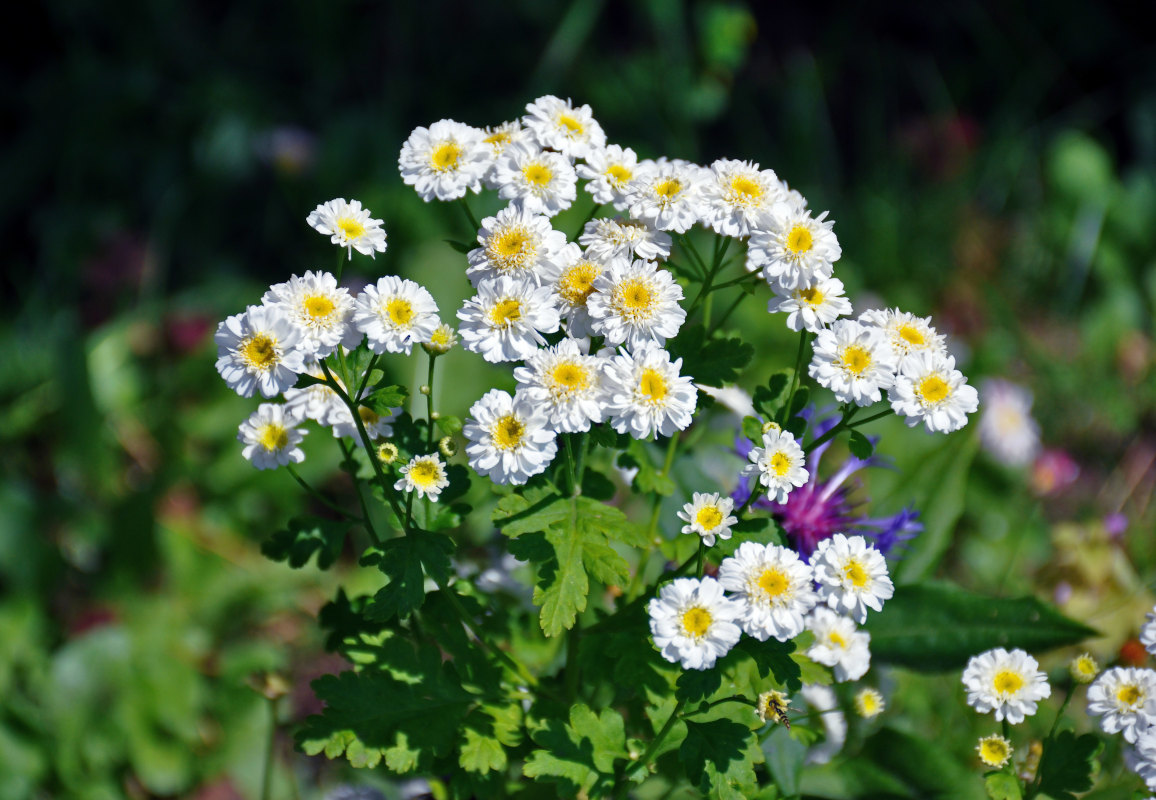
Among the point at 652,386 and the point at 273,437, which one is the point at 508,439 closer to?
the point at 652,386

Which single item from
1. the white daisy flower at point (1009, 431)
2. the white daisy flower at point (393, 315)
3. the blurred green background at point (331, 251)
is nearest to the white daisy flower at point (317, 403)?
the white daisy flower at point (393, 315)

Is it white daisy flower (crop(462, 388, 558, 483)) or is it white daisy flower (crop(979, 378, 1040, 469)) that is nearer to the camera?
white daisy flower (crop(462, 388, 558, 483))

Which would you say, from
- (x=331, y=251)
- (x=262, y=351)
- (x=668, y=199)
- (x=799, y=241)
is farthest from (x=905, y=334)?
(x=331, y=251)

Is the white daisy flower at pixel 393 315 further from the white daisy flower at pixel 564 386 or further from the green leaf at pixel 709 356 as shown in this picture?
the green leaf at pixel 709 356

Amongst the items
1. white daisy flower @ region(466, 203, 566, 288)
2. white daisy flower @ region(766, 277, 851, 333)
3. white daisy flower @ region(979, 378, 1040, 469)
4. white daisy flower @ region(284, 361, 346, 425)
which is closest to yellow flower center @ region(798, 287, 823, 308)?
white daisy flower @ region(766, 277, 851, 333)

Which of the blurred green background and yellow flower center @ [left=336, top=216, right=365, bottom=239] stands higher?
the blurred green background

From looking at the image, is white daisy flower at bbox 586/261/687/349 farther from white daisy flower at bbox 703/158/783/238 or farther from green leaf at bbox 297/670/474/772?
green leaf at bbox 297/670/474/772

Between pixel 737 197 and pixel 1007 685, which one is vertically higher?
pixel 737 197
